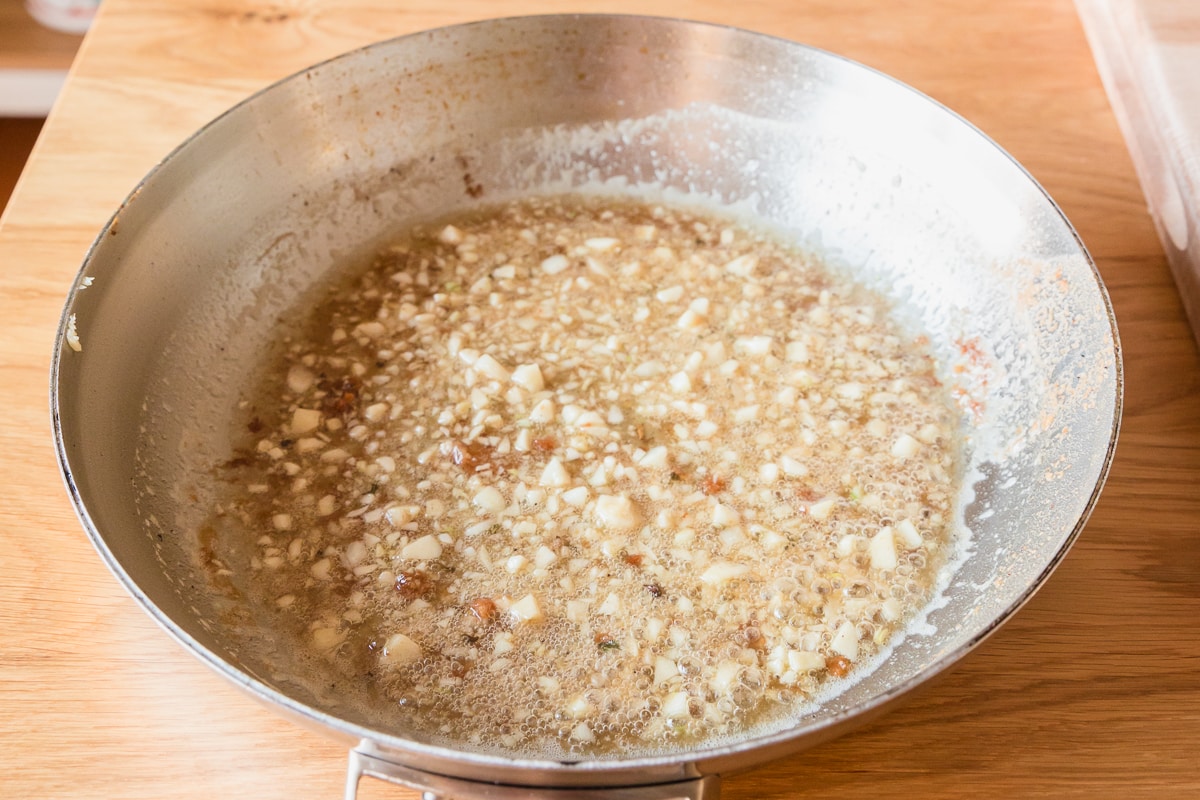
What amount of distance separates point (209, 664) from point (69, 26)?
1.48 m

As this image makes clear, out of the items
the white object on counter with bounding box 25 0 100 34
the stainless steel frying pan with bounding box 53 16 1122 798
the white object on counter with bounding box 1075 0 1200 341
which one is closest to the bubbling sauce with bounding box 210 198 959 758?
the stainless steel frying pan with bounding box 53 16 1122 798

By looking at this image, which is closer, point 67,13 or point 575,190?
point 575,190

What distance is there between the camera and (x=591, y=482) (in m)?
0.82

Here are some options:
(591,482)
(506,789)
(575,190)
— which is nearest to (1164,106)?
(575,190)

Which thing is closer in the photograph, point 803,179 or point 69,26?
point 803,179

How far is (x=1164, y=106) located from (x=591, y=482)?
0.74 meters

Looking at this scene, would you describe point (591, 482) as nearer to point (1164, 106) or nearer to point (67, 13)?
point (1164, 106)

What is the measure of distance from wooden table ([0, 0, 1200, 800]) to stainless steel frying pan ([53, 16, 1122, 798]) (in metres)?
0.05

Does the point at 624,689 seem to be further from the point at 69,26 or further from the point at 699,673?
the point at 69,26

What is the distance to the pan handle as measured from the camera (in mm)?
539

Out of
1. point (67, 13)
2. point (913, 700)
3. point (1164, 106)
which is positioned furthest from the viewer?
point (67, 13)

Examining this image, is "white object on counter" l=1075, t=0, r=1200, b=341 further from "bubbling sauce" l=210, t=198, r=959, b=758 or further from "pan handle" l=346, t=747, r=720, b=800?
"pan handle" l=346, t=747, r=720, b=800

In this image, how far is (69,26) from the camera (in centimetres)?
159

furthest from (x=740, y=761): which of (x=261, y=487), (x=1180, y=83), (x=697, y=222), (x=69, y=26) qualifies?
(x=69, y=26)
